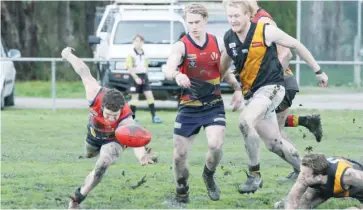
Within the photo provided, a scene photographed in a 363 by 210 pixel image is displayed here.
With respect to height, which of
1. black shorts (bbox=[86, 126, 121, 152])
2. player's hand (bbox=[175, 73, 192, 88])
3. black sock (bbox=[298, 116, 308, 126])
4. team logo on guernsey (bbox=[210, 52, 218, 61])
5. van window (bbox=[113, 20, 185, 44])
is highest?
team logo on guernsey (bbox=[210, 52, 218, 61])

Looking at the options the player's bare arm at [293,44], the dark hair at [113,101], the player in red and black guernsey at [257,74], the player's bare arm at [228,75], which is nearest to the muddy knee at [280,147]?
the player in red and black guernsey at [257,74]

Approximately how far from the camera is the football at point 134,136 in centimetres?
876

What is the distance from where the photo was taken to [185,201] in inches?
384

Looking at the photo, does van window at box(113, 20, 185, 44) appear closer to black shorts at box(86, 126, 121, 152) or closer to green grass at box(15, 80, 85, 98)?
green grass at box(15, 80, 85, 98)

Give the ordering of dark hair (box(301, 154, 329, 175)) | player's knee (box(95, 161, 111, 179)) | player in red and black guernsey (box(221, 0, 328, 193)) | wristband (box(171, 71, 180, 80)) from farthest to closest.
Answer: player in red and black guernsey (box(221, 0, 328, 193)), wristband (box(171, 71, 180, 80)), player's knee (box(95, 161, 111, 179)), dark hair (box(301, 154, 329, 175))

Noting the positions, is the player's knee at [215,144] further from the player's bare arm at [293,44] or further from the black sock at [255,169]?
the player's bare arm at [293,44]

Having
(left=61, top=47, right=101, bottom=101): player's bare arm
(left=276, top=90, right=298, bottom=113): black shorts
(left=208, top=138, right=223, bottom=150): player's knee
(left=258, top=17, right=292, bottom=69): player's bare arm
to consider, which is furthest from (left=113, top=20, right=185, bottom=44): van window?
(left=208, top=138, right=223, bottom=150): player's knee

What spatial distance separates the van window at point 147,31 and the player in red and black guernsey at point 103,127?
12.8m

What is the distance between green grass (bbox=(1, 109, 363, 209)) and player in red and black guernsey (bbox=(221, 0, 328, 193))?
52 cm

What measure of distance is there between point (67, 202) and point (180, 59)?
1.74m

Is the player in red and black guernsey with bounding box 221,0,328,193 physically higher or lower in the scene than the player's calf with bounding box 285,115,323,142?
higher

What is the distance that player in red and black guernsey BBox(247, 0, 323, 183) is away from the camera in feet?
33.7

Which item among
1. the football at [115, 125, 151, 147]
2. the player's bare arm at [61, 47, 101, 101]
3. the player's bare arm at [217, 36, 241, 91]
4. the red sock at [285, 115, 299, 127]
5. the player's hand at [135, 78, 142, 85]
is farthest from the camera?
the player's hand at [135, 78, 142, 85]

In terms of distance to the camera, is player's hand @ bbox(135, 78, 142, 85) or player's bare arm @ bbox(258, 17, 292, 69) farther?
player's hand @ bbox(135, 78, 142, 85)
